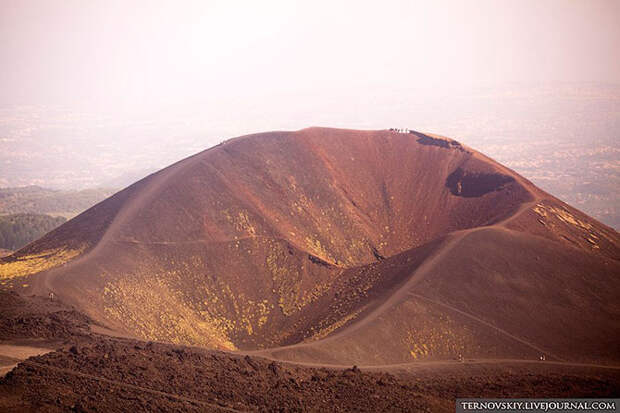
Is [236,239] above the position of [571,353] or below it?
above

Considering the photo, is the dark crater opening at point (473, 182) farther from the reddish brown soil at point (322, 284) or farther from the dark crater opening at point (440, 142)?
the dark crater opening at point (440, 142)

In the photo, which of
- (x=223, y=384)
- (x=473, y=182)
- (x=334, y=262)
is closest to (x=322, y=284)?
(x=334, y=262)

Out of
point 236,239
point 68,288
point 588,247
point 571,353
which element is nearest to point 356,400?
point 571,353

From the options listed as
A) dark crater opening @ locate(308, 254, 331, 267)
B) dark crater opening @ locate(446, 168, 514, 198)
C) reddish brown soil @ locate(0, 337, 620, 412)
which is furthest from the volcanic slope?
reddish brown soil @ locate(0, 337, 620, 412)

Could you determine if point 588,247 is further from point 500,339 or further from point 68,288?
point 68,288

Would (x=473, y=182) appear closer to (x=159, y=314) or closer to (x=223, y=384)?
(x=159, y=314)
